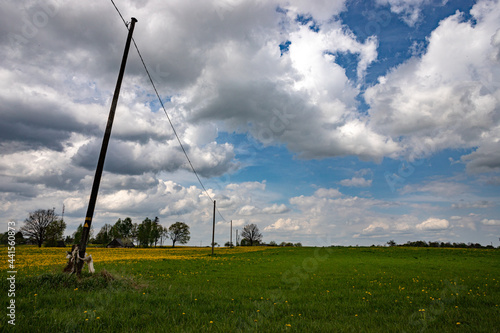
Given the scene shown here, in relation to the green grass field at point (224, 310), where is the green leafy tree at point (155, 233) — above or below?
below

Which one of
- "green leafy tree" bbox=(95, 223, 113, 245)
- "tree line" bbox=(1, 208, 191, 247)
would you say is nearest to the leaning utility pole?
"tree line" bbox=(1, 208, 191, 247)

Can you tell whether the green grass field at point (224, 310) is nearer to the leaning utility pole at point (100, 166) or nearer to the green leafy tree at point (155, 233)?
the leaning utility pole at point (100, 166)

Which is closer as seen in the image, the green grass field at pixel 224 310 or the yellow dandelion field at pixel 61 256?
the green grass field at pixel 224 310

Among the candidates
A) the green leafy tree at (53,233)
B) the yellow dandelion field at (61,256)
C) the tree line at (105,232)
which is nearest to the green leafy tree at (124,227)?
the tree line at (105,232)

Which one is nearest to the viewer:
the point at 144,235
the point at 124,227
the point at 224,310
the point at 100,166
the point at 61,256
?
the point at 224,310

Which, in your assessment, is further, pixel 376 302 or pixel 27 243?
pixel 27 243

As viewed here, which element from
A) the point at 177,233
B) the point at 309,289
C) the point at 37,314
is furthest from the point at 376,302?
the point at 177,233

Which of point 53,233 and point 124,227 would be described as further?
point 124,227

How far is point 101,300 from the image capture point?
7.75 meters

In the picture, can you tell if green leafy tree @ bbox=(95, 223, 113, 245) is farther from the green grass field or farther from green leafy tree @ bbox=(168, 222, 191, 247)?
the green grass field

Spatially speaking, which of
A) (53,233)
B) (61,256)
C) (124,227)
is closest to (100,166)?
(61,256)

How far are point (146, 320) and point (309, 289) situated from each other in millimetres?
7784

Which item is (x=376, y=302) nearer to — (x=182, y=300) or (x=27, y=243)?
(x=182, y=300)

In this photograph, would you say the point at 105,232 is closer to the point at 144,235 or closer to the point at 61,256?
the point at 144,235
